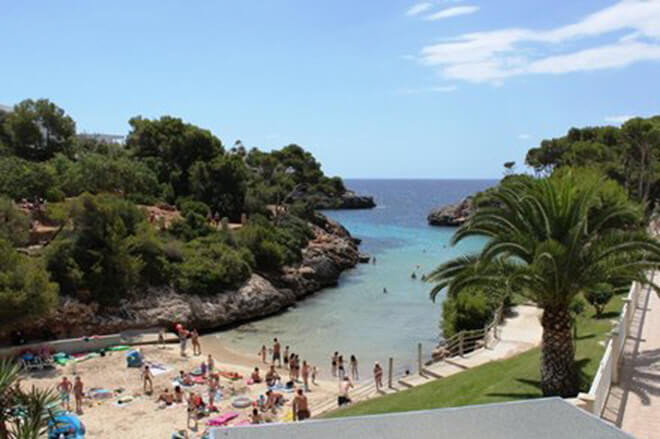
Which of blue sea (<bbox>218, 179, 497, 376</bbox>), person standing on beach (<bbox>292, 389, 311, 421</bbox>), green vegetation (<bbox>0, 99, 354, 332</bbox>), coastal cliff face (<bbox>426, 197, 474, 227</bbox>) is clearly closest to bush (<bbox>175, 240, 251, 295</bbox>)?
green vegetation (<bbox>0, 99, 354, 332</bbox>)

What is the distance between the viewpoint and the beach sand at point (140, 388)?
17.1m

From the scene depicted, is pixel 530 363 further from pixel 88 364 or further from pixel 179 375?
pixel 88 364

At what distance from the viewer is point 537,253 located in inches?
415

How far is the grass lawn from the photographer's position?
12.8 metres

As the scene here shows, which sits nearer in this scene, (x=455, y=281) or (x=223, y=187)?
(x=455, y=281)

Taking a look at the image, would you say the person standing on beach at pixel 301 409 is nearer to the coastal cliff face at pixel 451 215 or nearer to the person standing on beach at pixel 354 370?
the person standing on beach at pixel 354 370

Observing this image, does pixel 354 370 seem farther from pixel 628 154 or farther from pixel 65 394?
pixel 628 154

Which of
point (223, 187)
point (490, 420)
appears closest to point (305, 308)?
point (223, 187)

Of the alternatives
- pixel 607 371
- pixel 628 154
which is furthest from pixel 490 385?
pixel 628 154

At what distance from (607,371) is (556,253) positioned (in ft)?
8.12

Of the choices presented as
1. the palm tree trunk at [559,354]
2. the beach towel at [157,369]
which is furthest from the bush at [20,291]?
the palm tree trunk at [559,354]

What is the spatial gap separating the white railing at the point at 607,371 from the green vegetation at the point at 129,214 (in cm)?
2204

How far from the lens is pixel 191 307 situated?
3212cm

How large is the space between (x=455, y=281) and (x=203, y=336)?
21759 millimetres
